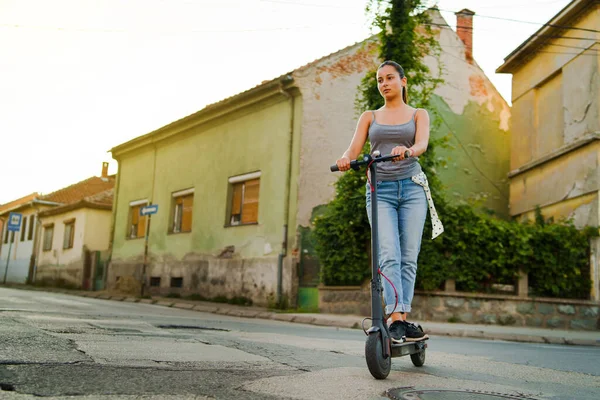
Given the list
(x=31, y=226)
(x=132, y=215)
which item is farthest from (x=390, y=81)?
(x=31, y=226)

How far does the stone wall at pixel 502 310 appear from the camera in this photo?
1197 cm

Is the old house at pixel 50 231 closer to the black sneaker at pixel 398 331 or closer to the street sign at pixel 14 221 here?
the street sign at pixel 14 221

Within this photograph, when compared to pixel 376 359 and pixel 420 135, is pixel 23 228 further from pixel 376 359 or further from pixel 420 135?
pixel 376 359

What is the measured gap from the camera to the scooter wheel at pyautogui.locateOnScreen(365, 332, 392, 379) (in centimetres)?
347

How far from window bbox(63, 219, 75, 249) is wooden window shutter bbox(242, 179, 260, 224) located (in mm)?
15056

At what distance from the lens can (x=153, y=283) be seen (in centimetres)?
2100

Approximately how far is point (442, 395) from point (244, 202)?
14853mm

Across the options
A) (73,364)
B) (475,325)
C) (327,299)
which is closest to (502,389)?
(73,364)

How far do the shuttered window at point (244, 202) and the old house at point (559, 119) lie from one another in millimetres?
7046

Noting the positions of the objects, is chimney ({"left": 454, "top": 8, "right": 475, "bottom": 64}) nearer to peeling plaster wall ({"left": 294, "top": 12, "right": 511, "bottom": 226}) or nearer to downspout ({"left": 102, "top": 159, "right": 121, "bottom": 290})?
peeling plaster wall ({"left": 294, "top": 12, "right": 511, "bottom": 226})

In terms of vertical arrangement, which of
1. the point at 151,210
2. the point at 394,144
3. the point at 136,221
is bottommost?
the point at 394,144

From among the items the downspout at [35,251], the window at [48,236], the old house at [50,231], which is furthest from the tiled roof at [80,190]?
the window at [48,236]

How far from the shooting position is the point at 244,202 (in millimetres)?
17766

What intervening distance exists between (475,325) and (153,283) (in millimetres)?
12467
